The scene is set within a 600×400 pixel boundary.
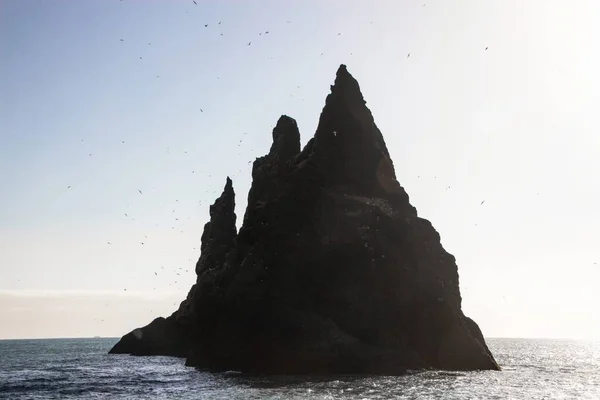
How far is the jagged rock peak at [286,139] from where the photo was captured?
265ft

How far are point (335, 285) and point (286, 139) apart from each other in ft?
85.9

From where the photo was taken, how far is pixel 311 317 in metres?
62.4

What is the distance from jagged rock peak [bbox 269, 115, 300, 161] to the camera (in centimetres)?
8088

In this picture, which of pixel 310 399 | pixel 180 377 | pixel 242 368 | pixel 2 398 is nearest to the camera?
pixel 310 399

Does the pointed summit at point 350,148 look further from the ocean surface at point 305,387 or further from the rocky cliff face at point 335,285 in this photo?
the ocean surface at point 305,387

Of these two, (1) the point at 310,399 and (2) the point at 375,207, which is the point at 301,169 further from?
(1) the point at 310,399

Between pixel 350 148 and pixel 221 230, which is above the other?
pixel 350 148

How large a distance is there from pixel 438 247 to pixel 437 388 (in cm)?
2709

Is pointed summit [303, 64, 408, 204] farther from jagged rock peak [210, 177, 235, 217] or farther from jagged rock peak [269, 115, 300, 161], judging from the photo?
jagged rock peak [210, 177, 235, 217]

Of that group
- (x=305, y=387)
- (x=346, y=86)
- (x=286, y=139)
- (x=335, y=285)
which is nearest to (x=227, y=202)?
(x=286, y=139)

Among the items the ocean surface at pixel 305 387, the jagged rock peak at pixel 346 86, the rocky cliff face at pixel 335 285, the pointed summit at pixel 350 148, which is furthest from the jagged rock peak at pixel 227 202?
the ocean surface at pixel 305 387

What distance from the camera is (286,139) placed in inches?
3243

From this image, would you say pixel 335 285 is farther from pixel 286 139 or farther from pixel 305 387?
pixel 286 139

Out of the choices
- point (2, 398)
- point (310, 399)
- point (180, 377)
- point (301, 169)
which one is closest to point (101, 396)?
point (2, 398)
